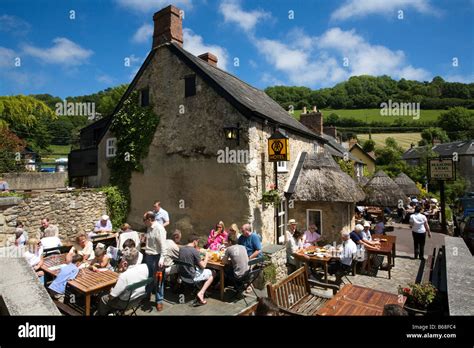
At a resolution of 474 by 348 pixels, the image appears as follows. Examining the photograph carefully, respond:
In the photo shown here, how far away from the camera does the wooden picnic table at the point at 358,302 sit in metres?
4.18

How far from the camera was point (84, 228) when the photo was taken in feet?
38.2

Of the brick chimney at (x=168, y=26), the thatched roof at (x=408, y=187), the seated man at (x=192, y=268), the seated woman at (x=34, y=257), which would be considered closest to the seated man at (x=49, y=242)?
the seated woman at (x=34, y=257)

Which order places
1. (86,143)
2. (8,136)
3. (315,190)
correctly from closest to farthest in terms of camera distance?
(315,190) < (86,143) < (8,136)

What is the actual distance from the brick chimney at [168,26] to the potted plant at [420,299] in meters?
12.1

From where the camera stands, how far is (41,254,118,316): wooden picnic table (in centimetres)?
452

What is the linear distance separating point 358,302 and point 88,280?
5049mm

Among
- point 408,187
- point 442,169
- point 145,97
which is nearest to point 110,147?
point 145,97

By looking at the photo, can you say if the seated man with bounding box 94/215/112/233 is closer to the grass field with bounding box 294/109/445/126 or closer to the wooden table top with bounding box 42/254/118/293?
the wooden table top with bounding box 42/254/118/293

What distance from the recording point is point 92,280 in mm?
4961

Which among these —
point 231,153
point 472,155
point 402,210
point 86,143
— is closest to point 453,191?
point 472,155
